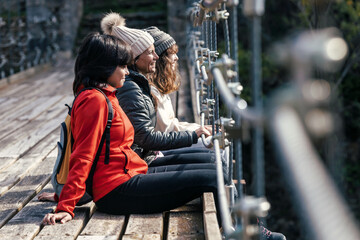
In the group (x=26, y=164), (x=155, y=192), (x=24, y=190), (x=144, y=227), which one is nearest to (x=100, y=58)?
(x=155, y=192)

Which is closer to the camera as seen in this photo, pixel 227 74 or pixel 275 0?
pixel 227 74

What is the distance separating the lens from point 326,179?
1.89 ft

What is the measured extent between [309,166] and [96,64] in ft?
5.28

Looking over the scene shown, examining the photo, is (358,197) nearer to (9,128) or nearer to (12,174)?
(9,128)

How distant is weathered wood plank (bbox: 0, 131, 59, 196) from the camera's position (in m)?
2.71

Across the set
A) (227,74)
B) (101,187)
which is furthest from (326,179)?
(101,187)

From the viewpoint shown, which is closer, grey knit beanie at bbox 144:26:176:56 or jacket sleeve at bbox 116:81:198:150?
jacket sleeve at bbox 116:81:198:150

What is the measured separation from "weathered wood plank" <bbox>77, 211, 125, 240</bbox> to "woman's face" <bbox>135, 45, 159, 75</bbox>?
0.73 meters

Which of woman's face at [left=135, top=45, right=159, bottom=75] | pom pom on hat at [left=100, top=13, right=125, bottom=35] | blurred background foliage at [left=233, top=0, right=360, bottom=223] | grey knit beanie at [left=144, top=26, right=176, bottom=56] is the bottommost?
blurred background foliage at [left=233, top=0, right=360, bottom=223]

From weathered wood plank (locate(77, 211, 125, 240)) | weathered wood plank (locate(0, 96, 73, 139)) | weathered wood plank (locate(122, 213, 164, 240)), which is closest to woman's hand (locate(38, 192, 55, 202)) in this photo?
weathered wood plank (locate(77, 211, 125, 240))

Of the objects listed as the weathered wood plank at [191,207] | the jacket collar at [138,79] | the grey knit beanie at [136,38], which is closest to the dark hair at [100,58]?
the jacket collar at [138,79]

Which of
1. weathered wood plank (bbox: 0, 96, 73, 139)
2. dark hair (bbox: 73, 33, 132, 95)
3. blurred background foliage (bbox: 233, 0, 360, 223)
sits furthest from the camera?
blurred background foliage (bbox: 233, 0, 360, 223)

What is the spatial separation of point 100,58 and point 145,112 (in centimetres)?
34

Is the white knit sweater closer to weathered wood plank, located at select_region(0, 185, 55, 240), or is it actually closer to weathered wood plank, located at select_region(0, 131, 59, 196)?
weathered wood plank, located at select_region(0, 185, 55, 240)
